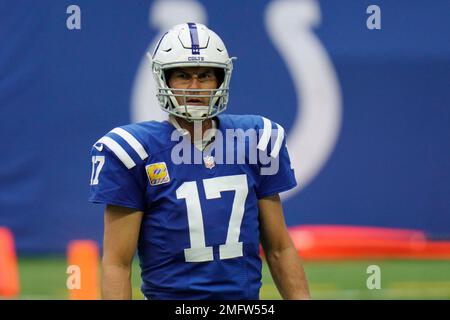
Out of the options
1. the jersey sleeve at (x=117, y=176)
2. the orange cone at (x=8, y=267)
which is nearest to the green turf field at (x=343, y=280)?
the orange cone at (x=8, y=267)

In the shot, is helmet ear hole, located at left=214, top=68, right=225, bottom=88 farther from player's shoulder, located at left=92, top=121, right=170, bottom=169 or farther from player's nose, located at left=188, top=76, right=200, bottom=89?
player's shoulder, located at left=92, top=121, right=170, bottom=169

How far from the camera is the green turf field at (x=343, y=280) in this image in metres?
6.27

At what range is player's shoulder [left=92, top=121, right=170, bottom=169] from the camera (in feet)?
9.59

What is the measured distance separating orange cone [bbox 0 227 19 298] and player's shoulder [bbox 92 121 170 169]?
11.7ft

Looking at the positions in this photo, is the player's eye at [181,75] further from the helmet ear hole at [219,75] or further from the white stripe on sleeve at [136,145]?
the white stripe on sleeve at [136,145]

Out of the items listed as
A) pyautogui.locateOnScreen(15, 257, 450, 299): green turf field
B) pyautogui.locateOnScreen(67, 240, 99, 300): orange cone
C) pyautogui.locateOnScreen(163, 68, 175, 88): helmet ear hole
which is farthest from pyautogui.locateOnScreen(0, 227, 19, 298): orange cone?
pyautogui.locateOnScreen(163, 68, 175, 88): helmet ear hole

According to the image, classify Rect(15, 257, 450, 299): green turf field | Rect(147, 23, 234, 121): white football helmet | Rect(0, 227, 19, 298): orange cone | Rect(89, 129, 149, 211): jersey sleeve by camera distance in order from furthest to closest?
Rect(0, 227, 19, 298): orange cone < Rect(15, 257, 450, 299): green turf field < Rect(147, 23, 234, 121): white football helmet < Rect(89, 129, 149, 211): jersey sleeve

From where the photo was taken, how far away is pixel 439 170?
7707 millimetres

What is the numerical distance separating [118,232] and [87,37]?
475cm

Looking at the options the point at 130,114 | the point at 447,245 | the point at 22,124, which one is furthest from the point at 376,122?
the point at 22,124

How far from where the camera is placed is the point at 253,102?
7.62 metres

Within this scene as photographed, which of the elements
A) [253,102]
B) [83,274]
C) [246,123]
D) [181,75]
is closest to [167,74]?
[181,75]

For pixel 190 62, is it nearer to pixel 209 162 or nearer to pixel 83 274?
pixel 209 162

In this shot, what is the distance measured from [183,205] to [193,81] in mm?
395
